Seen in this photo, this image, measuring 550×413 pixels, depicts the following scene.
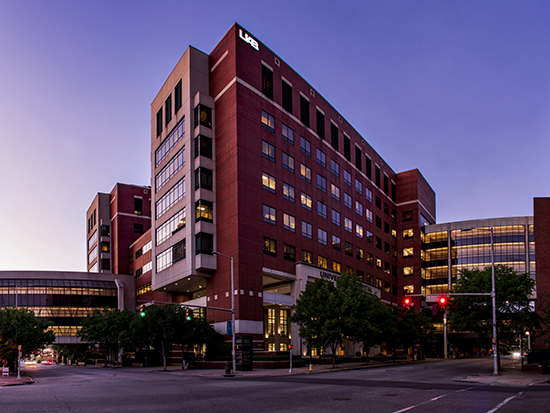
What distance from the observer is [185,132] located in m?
65.2

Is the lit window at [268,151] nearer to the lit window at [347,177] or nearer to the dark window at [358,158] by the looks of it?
the lit window at [347,177]

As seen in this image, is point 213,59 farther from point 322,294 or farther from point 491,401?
point 491,401

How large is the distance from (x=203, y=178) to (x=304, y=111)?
2157cm

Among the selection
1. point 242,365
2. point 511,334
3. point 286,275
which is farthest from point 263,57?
point 511,334

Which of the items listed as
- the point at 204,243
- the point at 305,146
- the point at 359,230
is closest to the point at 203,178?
the point at 204,243

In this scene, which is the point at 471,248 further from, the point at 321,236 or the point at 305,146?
the point at 305,146

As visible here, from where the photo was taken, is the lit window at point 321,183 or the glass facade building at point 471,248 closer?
the lit window at point 321,183

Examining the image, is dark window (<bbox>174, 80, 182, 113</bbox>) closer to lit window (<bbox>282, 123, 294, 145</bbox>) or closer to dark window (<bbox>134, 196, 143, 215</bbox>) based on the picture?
lit window (<bbox>282, 123, 294, 145</bbox>)

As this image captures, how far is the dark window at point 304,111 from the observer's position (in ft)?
242

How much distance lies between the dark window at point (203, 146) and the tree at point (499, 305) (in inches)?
1382

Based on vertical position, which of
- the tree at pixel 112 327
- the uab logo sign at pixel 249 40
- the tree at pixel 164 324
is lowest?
the tree at pixel 112 327

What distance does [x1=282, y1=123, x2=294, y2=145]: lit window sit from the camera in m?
68.8

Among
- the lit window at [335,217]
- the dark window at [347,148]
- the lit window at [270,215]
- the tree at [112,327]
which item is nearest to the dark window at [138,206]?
the tree at [112,327]

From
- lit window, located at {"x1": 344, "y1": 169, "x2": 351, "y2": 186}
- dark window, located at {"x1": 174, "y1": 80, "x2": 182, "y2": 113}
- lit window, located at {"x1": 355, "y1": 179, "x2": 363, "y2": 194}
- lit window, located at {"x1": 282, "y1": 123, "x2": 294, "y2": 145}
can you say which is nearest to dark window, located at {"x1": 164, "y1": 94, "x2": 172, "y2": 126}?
dark window, located at {"x1": 174, "y1": 80, "x2": 182, "y2": 113}
